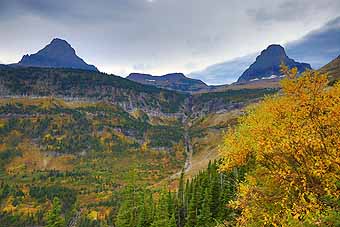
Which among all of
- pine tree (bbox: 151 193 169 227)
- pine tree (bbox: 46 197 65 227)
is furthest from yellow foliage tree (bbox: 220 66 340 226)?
pine tree (bbox: 46 197 65 227)

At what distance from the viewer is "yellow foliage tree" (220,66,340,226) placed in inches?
750

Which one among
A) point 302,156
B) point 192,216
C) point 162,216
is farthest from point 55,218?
point 302,156

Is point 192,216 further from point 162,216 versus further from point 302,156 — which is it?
point 302,156

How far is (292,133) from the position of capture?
68.6 feet

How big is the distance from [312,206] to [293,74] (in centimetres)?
813

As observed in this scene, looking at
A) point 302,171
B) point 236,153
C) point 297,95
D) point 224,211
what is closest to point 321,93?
point 297,95

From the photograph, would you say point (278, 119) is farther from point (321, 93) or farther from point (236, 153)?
point (236, 153)

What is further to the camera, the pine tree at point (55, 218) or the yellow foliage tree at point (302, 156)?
the pine tree at point (55, 218)

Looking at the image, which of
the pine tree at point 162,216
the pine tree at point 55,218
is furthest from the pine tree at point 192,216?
the pine tree at point 55,218

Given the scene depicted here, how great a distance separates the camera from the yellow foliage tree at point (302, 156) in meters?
19.1

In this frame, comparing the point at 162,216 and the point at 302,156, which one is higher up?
the point at 302,156

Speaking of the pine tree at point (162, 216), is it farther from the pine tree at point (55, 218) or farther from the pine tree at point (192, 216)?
A: the pine tree at point (55, 218)

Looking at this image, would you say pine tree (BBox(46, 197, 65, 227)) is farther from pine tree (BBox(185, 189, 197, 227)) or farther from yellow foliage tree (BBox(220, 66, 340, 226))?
yellow foliage tree (BBox(220, 66, 340, 226))

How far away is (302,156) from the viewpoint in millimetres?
20906
